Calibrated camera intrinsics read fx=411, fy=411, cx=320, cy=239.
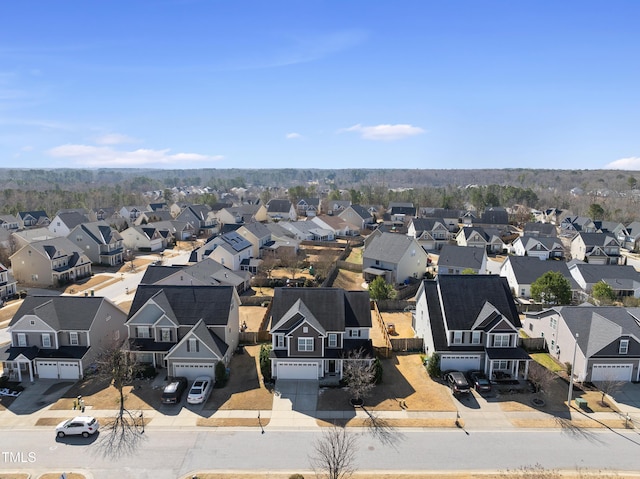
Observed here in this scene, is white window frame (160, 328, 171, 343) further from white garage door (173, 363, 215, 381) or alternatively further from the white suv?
the white suv

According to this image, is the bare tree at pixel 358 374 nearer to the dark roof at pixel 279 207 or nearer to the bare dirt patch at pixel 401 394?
the bare dirt patch at pixel 401 394

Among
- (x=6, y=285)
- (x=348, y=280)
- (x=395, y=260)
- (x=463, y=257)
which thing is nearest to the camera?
(x=6, y=285)

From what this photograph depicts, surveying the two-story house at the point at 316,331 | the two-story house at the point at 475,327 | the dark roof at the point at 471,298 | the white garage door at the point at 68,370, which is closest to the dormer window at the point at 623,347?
the two-story house at the point at 475,327

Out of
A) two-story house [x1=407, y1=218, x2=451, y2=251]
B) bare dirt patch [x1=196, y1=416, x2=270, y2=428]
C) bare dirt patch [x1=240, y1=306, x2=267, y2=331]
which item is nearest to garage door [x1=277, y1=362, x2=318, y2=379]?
bare dirt patch [x1=196, y1=416, x2=270, y2=428]

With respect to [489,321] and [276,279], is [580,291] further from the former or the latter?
[276,279]

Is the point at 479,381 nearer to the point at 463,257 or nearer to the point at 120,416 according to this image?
the point at 120,416

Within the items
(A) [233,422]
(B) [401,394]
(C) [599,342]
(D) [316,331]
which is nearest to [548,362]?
(C) [599,342]
